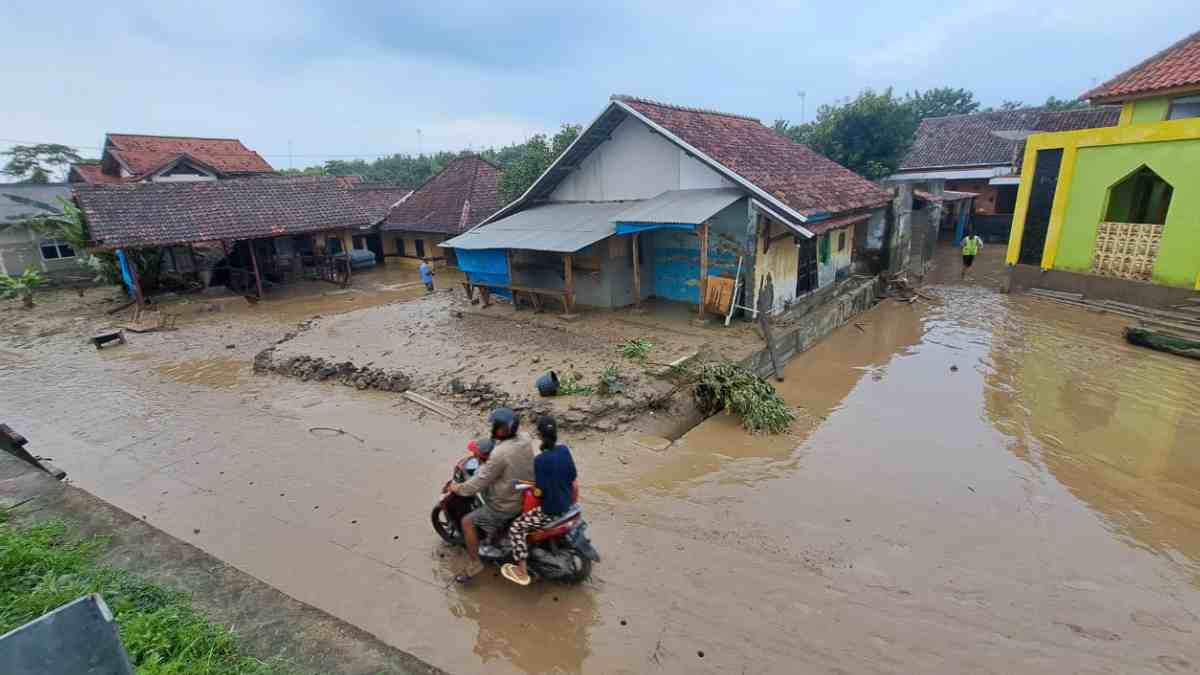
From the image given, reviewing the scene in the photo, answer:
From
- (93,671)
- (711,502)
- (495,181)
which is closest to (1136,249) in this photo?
(711,502)

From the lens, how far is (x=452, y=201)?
23.7 m

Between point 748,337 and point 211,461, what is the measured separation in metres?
9.48

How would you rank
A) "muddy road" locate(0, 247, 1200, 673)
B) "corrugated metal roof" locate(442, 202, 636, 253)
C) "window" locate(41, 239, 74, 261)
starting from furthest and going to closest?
"window" locate(41, 239, 74, 261)
"corrugated metal roof" locate(442, 202, 636, 253)
"muddy road" locate(0, 247, 1200, 673)

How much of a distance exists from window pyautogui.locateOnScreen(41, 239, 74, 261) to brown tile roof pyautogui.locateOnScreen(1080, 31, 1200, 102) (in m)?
34.8

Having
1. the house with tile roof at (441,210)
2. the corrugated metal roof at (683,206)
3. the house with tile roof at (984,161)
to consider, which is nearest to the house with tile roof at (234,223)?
the house with tile roof at (441,210)

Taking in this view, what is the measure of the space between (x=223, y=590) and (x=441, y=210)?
21319mm

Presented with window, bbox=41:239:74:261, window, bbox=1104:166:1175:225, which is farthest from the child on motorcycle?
window, bbox=41:239:74:261

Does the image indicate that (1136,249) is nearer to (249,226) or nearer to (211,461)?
(211,461)

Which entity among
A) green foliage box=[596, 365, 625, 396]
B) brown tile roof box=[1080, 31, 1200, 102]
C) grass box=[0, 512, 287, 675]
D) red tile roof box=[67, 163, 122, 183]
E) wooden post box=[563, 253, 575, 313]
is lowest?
green foliage box=[596, 365, 625, 396]

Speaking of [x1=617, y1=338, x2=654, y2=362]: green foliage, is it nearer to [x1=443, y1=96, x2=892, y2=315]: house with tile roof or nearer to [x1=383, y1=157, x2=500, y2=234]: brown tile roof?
[x1=443, y1=96, x2=892, y2=315]: house with tile roof

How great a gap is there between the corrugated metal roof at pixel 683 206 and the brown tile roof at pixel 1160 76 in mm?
10197

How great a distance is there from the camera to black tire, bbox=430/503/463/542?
5438mm

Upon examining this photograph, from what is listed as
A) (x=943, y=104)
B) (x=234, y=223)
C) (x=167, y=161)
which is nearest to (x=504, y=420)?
(x=234, y=223)

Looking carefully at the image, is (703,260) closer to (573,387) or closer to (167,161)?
(573,387)
